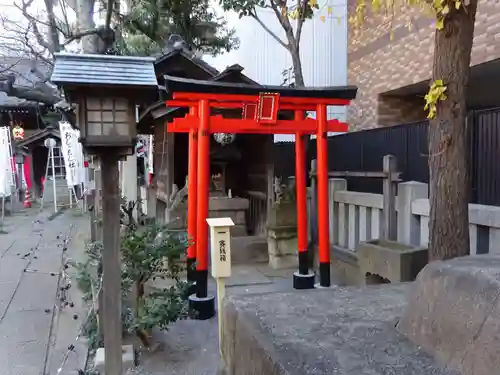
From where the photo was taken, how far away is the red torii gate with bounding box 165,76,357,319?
5875mm

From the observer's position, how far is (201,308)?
578 cm

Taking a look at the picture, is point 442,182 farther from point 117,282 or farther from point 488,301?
point 117,282

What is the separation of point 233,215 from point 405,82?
15.2 feet

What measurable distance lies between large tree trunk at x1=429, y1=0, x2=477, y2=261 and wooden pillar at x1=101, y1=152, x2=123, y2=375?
2588 millimetres

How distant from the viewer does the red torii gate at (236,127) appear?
5.88 m

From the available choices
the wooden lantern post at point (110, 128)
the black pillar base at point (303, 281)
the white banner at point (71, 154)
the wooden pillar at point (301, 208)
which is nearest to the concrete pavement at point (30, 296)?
the wooden lantern post at point (110, 128)

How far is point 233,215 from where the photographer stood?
9.51 metres

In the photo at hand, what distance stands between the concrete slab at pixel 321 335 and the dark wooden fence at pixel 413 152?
75.1 inches

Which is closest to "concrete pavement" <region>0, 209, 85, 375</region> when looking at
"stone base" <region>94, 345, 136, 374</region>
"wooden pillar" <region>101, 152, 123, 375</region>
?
"stone base" <region>94, 345, 136, 374</region>

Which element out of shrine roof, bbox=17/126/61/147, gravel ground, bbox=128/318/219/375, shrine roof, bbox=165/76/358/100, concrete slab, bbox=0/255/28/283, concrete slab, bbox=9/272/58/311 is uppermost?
shrine roof, bbox=17/126/61/147

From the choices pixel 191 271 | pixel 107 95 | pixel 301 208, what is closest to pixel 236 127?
pixel 301 208

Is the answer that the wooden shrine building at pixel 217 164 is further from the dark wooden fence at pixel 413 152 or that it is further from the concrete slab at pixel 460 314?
the concrete slab at pixel 460 314

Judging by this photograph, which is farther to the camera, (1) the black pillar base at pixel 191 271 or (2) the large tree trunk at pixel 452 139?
(1) the black pillar base at pixel 191 271

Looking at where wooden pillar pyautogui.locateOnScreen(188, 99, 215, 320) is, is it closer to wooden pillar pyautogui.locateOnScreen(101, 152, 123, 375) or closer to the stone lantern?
wooden pillar pyautogui.locateOnScreen(101, 152, 123, 375)
